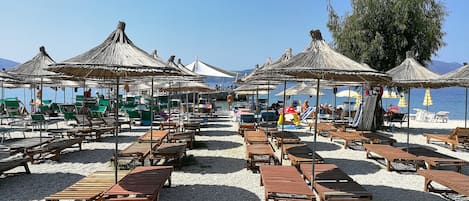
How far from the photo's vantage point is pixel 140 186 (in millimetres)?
4809

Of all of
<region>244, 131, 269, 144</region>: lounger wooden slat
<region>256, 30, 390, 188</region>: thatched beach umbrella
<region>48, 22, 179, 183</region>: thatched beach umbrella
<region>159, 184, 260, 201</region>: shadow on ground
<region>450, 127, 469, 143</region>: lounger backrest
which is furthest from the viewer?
<region>450, 127, 469, 143</region>: lounger backrest

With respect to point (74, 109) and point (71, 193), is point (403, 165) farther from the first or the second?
point (74, 109)

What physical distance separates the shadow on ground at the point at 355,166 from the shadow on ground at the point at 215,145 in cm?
307

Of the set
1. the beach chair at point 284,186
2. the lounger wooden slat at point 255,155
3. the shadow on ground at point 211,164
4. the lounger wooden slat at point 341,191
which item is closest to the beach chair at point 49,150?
the shadow on ground at point 211,164

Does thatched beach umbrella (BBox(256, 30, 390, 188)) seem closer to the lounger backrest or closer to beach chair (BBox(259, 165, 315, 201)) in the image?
beach chair (BBox(259, 165, 315, 201))

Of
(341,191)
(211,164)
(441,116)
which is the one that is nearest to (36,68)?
(211,164)

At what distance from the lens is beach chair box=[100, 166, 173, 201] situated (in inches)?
175

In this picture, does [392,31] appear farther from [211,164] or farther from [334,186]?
[334,186]

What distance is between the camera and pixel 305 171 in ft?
20.0

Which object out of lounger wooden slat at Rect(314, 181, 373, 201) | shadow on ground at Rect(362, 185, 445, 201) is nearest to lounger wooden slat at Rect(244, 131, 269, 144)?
shadow on ground at Rect(362, 185, 445, 201)

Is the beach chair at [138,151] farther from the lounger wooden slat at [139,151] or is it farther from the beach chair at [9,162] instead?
the beach chair at [9,162]

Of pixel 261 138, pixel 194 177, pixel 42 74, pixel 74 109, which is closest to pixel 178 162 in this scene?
pixel 194 177

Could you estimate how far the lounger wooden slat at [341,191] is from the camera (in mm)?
4707

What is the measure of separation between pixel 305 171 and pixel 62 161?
5967 mm
